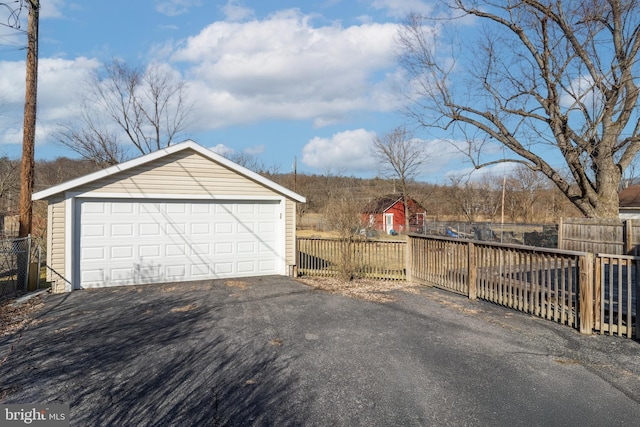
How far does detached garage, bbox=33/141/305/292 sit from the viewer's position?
819 centimetres

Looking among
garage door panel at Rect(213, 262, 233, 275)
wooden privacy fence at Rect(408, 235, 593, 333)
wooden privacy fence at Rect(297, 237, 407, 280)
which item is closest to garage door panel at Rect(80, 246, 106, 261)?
garage door panel at Rect(213, 262, 233, 275)

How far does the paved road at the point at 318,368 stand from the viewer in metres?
3.15

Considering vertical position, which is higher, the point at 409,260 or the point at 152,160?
the point at 152,160

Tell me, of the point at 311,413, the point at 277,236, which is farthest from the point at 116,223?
the point at 311,413

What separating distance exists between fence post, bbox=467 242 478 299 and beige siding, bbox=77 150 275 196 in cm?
526

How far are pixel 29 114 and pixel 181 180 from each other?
12.5 feet

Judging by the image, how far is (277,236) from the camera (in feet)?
33.4

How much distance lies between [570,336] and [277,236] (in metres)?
6.92

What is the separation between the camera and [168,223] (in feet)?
29.8

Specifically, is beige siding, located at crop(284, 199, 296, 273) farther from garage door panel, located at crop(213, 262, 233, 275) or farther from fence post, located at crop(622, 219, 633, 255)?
fence post, located at crop(622, 219, 633, 255)

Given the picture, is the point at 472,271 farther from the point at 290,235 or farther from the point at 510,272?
the point at 290,235

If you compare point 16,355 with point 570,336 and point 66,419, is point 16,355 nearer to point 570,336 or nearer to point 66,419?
point 66,419

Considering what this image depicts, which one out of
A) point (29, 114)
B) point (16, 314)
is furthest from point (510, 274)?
point (29, 114)

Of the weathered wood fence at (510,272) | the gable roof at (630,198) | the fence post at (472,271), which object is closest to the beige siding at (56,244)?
the weathered wood fence at (510,272)
